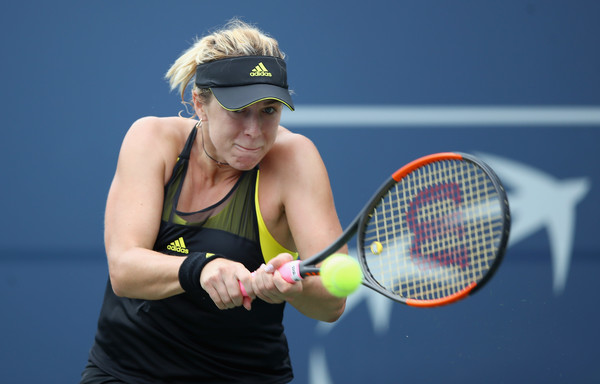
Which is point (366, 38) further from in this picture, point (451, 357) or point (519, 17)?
point (451, 357)

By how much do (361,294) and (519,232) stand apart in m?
0.77

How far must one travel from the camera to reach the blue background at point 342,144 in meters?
3.33

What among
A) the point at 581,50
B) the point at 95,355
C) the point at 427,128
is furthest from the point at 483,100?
the point at 95,355

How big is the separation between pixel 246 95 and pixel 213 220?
1.27 ft

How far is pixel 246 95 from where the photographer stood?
1939 millimetres

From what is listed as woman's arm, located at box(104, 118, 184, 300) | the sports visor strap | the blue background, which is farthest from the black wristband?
the blue background

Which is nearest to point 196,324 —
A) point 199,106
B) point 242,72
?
point 199,106

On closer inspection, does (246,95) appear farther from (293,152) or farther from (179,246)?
(179,246)

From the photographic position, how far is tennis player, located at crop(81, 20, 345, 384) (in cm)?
199

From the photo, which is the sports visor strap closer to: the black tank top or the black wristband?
the black tank top

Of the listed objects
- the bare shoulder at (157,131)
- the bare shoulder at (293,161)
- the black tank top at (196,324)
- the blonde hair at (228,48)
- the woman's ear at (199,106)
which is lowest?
the black tank top at (196,324)

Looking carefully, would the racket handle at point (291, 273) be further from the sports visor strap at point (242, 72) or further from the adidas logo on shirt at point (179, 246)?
the sports visor strap at point (242, 72)

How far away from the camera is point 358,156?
337 cm

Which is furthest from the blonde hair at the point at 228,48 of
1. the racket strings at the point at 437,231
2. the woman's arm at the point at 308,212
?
the racket strings at the point at 437,231
